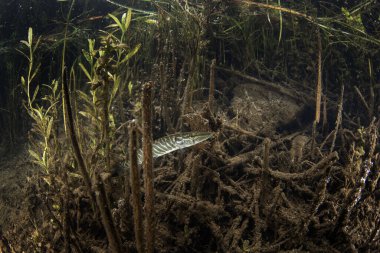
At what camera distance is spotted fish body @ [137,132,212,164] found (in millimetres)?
2258

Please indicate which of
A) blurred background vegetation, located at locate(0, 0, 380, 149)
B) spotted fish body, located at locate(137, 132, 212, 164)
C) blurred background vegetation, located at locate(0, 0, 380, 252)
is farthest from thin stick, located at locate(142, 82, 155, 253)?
blurred background vegetation, located at locate(0, 0, 380, 149)

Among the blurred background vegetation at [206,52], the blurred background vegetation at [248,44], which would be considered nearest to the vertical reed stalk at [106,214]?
→ the blurred background vegetation at [206,52]

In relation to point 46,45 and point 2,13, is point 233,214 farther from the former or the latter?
point 2,13

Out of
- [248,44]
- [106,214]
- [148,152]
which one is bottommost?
[106,214]

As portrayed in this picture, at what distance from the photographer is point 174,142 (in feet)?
7.70

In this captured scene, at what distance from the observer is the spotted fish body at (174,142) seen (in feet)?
7.41

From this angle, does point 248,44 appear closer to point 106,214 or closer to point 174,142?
point 174,142

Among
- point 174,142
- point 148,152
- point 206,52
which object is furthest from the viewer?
point 206,52

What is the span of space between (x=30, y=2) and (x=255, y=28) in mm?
4146

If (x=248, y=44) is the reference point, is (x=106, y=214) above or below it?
below

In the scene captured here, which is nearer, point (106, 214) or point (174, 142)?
point (106, 214)

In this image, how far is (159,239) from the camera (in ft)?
8.29

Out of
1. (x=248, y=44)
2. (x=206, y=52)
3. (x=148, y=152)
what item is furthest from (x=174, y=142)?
(x=248, y=44)

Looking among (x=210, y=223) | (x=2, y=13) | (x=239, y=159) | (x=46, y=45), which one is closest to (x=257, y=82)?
(x=239, y=159)
